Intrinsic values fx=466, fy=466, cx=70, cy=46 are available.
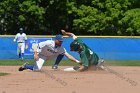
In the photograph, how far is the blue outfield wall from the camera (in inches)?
1026

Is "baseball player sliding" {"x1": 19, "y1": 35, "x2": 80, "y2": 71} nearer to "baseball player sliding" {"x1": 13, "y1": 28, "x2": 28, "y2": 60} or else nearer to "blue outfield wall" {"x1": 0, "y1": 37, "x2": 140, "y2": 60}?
"baseball player sliding" {"x1": 13, "y1": 28, "x2": 28, "y2": 60}

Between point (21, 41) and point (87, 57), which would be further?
point (21, 41)

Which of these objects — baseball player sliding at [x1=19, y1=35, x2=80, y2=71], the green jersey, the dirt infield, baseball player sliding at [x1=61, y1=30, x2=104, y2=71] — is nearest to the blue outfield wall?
baseball player sliding at [x1=61, y1=30, x2=104, y2=71]

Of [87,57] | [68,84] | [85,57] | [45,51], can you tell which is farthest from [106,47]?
[68,84]

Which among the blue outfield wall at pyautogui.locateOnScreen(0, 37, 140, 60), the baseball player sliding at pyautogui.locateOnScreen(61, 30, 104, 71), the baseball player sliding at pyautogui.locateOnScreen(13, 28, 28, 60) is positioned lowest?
the blue outfield wall at pyautogui.locateOnScreen(0, 37, 140, 60)

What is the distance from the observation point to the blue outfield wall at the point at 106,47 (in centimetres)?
2606

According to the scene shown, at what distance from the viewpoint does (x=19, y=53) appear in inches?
972

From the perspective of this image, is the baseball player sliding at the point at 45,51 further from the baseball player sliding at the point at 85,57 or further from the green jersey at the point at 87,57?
the green jersey at the point at 87,57

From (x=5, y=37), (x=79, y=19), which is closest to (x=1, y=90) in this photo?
(x=5, y=37)

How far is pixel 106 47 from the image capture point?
26359 millimetres

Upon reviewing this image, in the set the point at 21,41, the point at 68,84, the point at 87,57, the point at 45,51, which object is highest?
the point at 68,84

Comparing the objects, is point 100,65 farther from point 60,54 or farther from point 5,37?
point 5,37

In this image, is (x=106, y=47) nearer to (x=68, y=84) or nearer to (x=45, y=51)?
(x=45, y=51)

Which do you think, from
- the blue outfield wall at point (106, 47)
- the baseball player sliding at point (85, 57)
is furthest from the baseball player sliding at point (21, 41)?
the baseball player sliding at point (85, 57)
